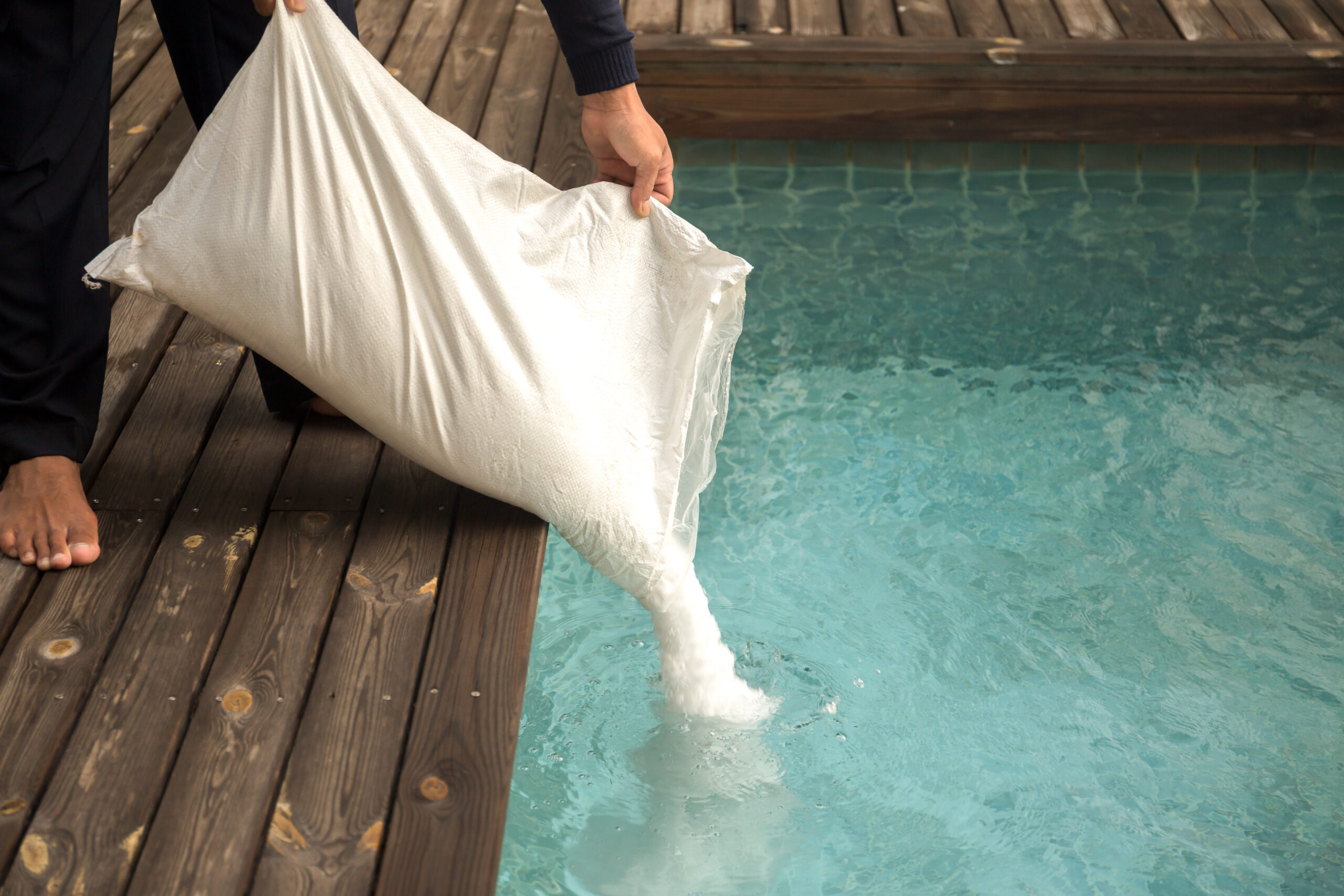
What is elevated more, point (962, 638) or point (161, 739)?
point (161, 739)

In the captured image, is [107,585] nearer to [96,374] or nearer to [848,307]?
[96,374]

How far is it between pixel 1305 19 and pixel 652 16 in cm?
173

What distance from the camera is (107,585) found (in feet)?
4.10

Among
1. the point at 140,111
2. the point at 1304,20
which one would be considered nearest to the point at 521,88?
the point at 140,111

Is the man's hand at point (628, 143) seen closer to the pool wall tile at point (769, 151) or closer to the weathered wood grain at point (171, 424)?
the weathered wood grain at point (171, 424)

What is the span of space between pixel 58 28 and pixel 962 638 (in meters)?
1.52

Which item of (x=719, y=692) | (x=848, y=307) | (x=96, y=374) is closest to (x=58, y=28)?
(x=96, y=374)

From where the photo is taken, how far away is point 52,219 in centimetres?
130

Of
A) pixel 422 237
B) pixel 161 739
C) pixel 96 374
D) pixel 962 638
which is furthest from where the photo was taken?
pixel 962 638

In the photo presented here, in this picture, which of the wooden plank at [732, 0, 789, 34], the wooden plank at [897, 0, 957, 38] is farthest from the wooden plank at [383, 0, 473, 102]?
the wooden plank at [897, 0, 957, 38]

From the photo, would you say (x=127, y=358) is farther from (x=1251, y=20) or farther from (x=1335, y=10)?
(x=1335, y=10)

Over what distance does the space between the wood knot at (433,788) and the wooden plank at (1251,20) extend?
2.81m

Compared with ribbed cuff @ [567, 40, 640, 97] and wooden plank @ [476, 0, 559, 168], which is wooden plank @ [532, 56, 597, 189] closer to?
wooden plank @ [476, 0, 559, 168]

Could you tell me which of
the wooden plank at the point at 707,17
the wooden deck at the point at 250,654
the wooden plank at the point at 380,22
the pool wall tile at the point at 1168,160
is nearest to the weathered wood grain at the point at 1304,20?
the pool wall tile at the point at 1168,160
